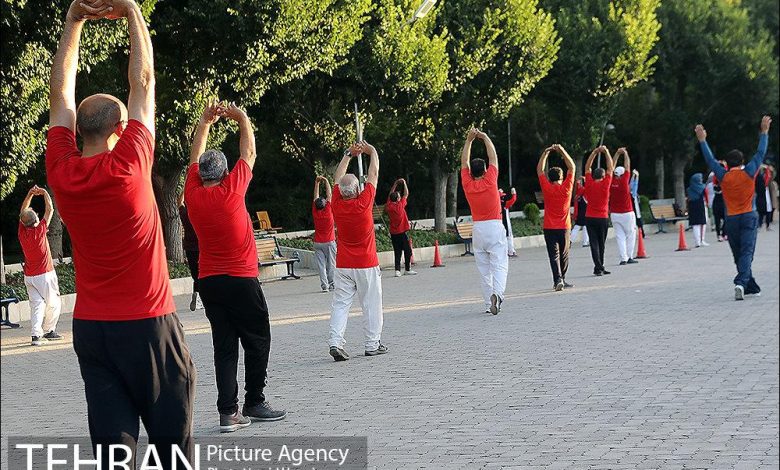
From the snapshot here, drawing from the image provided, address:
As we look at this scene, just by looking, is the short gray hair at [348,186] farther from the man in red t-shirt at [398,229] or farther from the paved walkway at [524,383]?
the man in red t-shirt at [398,229]

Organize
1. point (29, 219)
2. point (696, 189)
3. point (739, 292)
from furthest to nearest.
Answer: point (696, 189) → point (739, 292) → point (29, 219)

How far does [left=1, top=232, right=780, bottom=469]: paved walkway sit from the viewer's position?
7.24 meters

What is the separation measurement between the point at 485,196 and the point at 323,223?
597 cm

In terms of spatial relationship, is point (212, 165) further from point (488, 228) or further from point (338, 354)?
point (488, 228)

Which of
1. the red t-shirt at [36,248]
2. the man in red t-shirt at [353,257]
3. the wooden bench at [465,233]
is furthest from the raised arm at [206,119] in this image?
the wooden bench at [465,233]

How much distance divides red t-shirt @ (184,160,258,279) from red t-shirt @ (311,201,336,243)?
11.4 metres

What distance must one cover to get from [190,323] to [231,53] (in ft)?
24.4

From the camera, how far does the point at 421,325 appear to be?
14070 mm

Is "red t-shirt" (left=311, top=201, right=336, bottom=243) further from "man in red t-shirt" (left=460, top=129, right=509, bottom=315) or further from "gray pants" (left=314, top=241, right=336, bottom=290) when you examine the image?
"man in red t-shirt" (left=460, top=129, right=509, bottom=315)

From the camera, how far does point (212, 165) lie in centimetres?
811

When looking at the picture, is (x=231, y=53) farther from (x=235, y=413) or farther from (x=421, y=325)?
(x=235, y=413)

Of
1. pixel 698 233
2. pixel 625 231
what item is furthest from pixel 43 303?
pixel 698 233

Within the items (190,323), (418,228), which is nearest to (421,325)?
(190,323)

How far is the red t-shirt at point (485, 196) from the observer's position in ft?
48.5
